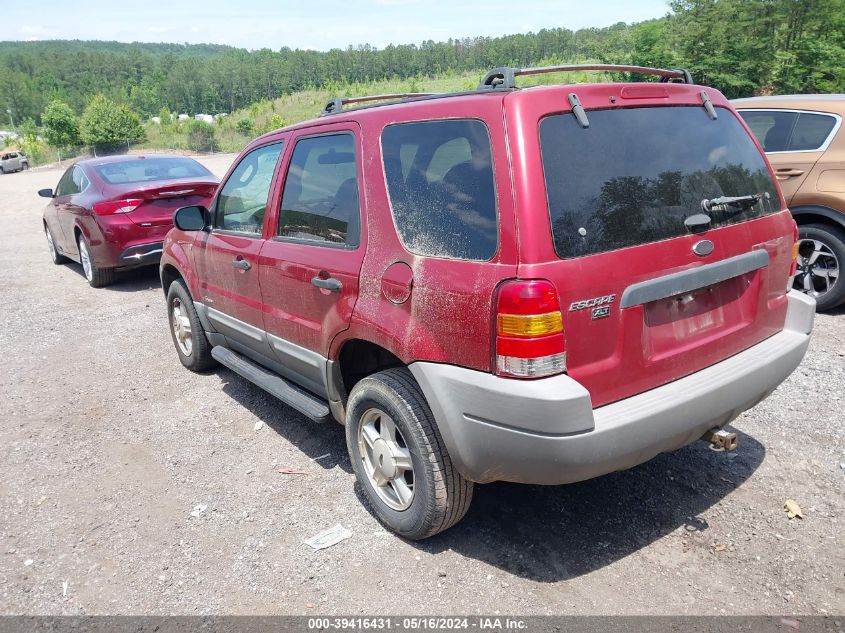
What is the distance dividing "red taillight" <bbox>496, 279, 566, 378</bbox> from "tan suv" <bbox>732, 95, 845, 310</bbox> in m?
4.54

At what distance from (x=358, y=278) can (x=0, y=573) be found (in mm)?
2193

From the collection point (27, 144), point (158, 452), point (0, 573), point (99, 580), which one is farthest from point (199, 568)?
point (27, 144)

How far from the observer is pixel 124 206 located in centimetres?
805

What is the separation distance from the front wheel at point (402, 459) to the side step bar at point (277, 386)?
0.35m

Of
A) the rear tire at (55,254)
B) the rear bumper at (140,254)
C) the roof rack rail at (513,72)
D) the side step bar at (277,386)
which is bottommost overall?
the rear tire at (55,254)

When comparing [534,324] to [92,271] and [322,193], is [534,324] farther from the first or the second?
[92,271]

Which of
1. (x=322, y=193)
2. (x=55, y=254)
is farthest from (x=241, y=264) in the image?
(x=55, y=254)

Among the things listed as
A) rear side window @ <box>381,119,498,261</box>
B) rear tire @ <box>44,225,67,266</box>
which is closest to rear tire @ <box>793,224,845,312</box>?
rear side window @ <box>381,119,498,261</box>

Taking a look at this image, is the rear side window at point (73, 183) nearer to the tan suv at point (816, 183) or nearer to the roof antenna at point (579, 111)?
the roof antenna at point (579, 111)

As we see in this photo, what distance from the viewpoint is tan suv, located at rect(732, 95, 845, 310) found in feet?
18.4

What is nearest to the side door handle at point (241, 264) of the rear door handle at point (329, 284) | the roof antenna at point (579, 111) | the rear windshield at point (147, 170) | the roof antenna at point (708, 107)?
the rear door handle at point (329, 284)

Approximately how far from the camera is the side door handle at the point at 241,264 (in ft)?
13.2

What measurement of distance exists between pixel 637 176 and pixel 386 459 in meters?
1.69

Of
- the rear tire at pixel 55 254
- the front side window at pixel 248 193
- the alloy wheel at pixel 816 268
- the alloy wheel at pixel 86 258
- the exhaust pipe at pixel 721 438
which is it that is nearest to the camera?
the exhaust pipe at pixel 721 438
